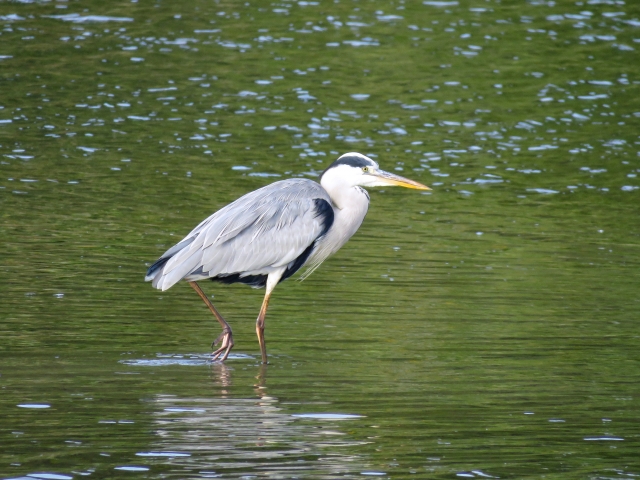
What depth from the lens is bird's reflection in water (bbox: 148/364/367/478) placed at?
6020 mm

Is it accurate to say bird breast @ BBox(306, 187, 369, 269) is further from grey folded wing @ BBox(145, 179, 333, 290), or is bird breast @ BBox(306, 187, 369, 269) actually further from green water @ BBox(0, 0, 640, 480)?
green water @ BBox(0, 0, 640, 480)

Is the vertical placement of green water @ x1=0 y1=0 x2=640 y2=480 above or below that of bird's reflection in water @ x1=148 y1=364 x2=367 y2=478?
below

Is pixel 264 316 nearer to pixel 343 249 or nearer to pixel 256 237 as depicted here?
pixel 256 237

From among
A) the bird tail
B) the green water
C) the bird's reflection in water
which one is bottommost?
the green water

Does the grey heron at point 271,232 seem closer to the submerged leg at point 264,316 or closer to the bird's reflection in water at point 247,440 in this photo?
the submerged leg at point 264,316

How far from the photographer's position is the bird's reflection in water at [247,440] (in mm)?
6020

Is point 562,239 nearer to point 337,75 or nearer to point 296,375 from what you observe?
point 296,375

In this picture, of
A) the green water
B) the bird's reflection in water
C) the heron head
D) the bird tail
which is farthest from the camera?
the heron head

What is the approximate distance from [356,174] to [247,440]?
3643mm

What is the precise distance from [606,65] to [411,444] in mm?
16482

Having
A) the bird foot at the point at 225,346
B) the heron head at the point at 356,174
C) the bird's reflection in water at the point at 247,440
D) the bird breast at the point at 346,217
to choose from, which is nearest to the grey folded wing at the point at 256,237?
the bird breast at the point at 346,217

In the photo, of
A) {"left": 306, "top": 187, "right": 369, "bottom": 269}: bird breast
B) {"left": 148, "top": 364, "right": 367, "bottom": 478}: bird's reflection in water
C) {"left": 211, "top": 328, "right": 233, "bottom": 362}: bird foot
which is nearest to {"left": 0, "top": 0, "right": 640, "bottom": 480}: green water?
{"left": 148, "top": 364, "right": 367, "bottom": 478}: bird's reflection in water

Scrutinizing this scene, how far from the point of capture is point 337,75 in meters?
20.8

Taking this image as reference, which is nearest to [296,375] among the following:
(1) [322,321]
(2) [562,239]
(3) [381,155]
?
(1) [322,321]
